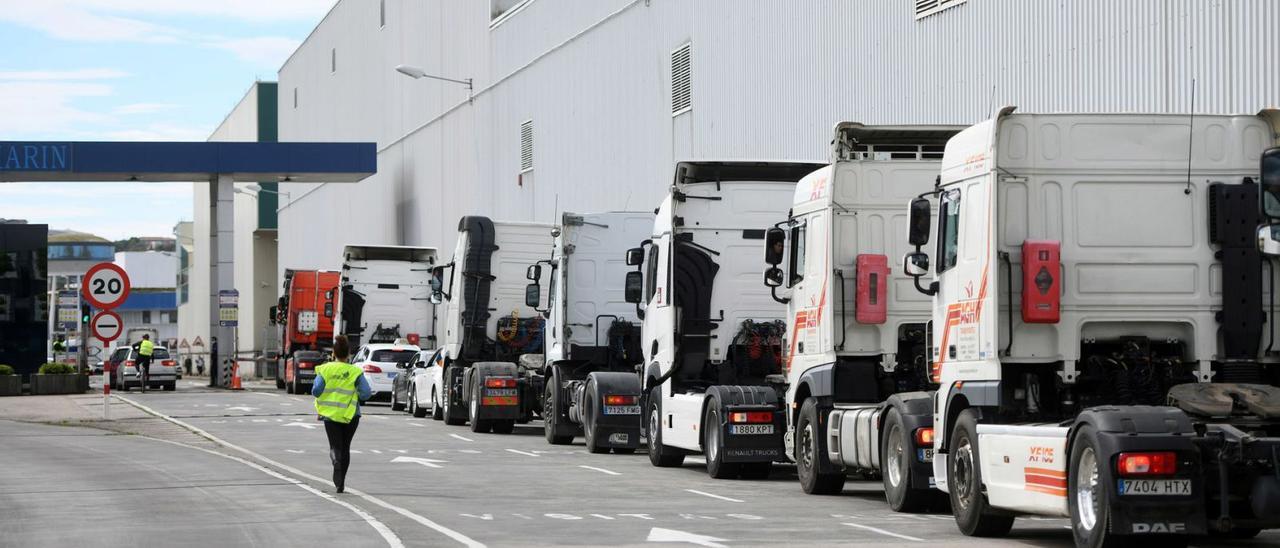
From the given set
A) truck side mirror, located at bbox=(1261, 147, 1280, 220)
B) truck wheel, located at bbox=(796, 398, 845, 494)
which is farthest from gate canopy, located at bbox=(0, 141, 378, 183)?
truck side mirror, located at bbox=(1261, 147, 1280, 220)

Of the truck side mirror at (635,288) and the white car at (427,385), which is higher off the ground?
the truck side mirror at (635,288)

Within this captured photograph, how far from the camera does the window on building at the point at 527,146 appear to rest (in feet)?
180

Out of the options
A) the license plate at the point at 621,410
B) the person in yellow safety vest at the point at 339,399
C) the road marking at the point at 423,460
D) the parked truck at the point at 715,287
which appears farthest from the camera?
the license plate at the point at 621,410

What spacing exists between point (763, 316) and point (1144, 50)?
5887mm

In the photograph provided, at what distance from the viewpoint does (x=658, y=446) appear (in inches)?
901

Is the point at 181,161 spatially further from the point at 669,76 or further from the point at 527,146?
the point at 669,76

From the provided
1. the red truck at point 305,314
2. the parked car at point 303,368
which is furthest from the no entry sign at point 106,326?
the red truck at point 305,314

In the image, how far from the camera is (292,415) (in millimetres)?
37000

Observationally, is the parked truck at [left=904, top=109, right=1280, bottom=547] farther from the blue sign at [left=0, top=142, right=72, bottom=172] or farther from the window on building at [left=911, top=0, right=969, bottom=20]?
the blue sign at [left=0, top=142, right=72, bottom=172]

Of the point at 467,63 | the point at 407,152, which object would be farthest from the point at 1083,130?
the point at 407,152

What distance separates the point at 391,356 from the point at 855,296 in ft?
86.2

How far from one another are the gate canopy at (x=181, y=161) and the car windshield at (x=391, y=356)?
2256 cm

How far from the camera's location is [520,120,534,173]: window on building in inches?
2157

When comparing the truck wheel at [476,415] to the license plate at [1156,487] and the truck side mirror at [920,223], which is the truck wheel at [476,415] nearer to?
the truck side mirror at [920,223]
